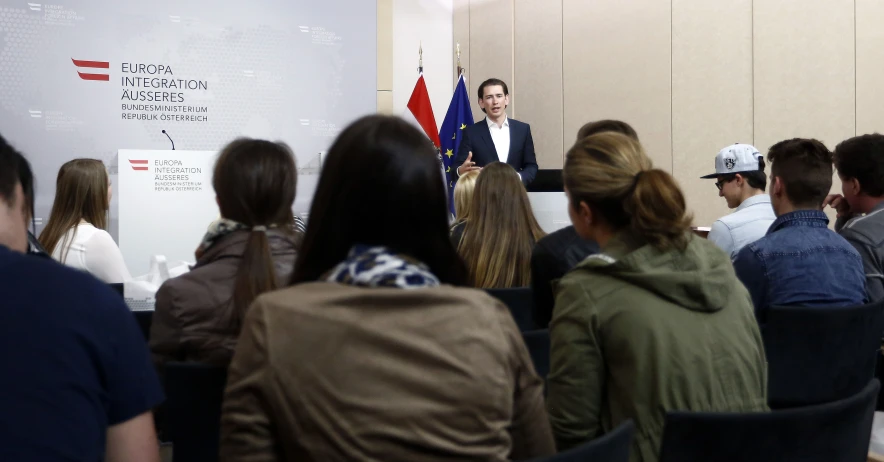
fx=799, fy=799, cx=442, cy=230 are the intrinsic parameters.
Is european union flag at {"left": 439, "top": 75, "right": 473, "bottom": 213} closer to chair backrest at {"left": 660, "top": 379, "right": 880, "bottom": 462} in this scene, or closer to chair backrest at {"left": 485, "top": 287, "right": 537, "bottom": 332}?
chair backrest at {"left": 485, "top": 287, "right": 537, "bottom": 332}

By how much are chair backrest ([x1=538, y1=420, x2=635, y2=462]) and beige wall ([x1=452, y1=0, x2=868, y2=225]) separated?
4811 mm

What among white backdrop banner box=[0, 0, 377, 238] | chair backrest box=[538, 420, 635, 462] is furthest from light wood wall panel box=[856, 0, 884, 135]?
chair backrest box=[538, 420, 635, 462]

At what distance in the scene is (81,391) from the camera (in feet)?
3.54

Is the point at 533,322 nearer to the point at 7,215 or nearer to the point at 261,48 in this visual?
the point at 7,215

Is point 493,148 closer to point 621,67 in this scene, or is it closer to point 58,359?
point 621,67

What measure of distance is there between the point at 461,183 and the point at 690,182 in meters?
3.07

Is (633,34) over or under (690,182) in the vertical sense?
over

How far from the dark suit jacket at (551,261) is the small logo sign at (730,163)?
137cm

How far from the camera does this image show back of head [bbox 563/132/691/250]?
1632 mm

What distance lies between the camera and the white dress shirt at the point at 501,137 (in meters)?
6.47

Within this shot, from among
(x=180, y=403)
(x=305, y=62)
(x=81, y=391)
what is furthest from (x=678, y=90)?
(x=81, y=391)

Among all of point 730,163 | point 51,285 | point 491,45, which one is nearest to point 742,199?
point 730,163

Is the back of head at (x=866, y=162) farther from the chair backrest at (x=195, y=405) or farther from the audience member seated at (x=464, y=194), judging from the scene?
the chair backrest at (x=195, y=405)

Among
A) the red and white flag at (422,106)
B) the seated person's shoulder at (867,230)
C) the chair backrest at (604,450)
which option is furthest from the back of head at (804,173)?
the red and white flag at (422,106)
